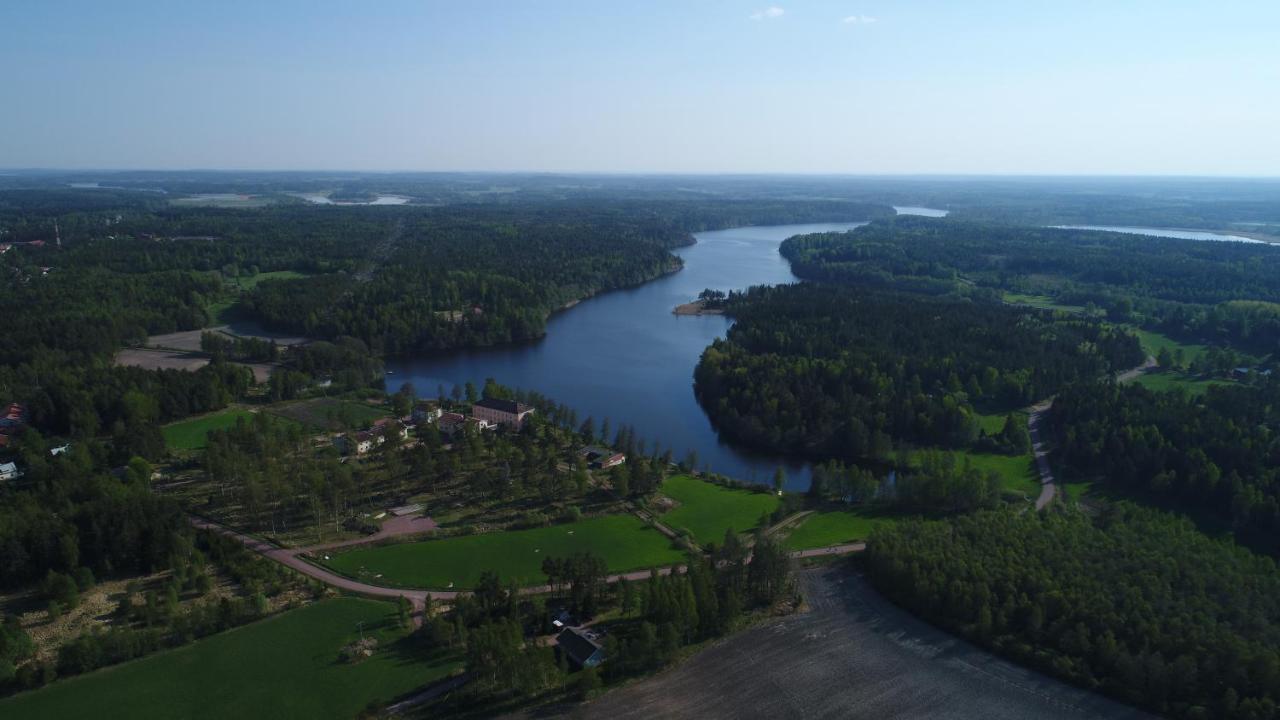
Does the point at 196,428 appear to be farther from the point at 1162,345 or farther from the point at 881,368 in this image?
the point at 1162,345

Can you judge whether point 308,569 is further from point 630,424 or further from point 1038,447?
point 1038,447

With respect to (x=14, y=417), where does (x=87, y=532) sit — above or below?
below

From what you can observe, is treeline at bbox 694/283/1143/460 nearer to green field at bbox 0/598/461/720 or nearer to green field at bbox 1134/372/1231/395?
green field at bbox 1134/372/1231/395

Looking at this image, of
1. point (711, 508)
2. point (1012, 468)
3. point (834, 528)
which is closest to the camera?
point (834, 528)

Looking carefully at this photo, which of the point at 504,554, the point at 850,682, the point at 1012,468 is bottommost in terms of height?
the point at 850,682

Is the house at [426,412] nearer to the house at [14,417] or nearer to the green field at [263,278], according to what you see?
the house at [14,417]

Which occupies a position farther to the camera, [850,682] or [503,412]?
[503,412]

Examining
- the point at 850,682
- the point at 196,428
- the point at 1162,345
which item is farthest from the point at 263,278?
the point at 1162,345

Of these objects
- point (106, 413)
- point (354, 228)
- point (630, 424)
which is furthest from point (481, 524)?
point (354, 228)
